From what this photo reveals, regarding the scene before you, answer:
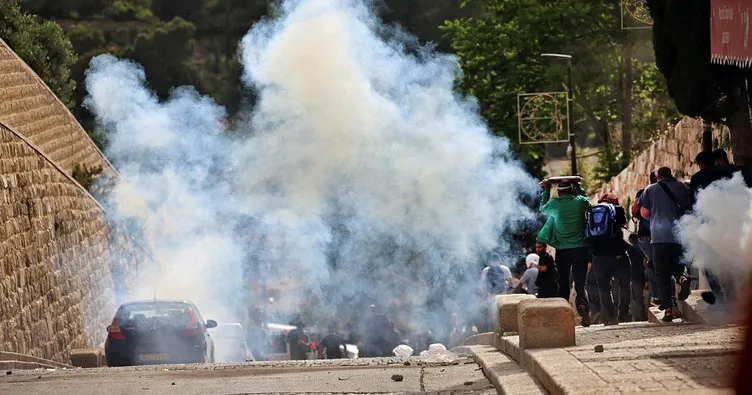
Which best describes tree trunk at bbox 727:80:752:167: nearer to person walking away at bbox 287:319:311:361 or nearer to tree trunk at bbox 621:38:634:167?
person walking away at bbox 287:319:311:361

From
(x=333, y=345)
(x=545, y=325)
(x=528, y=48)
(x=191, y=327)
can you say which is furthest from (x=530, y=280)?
(x=528, y=48)

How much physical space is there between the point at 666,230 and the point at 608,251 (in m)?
1.38

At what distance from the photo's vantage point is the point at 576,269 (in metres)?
16.1

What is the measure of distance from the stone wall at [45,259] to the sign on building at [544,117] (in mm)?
11047

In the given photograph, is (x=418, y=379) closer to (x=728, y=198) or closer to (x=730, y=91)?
(x=728, y=198)

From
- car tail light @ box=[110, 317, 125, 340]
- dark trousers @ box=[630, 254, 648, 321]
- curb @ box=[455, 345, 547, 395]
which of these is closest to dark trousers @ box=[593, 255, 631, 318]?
dark trousers @ box=[630, 254, 648, 321]

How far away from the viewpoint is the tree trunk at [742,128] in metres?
16.8

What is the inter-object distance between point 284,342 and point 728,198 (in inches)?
841

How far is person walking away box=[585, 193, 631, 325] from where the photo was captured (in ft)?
50.8

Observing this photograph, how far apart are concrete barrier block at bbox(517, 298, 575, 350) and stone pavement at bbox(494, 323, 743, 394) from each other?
15cm

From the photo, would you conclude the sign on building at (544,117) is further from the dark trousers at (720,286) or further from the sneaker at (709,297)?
the dark trousers at (720,286)

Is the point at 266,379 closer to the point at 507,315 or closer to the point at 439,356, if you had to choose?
the point at 507,315

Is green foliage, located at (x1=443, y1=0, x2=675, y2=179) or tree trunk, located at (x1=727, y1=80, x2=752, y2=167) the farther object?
green foliage, located at (x1=443, y1=0, x2=675, y2=179)

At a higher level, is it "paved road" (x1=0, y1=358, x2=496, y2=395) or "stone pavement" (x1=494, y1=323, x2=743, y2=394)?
"stone pavement" (x1=494, y1=323, x2=743, y2=394)
